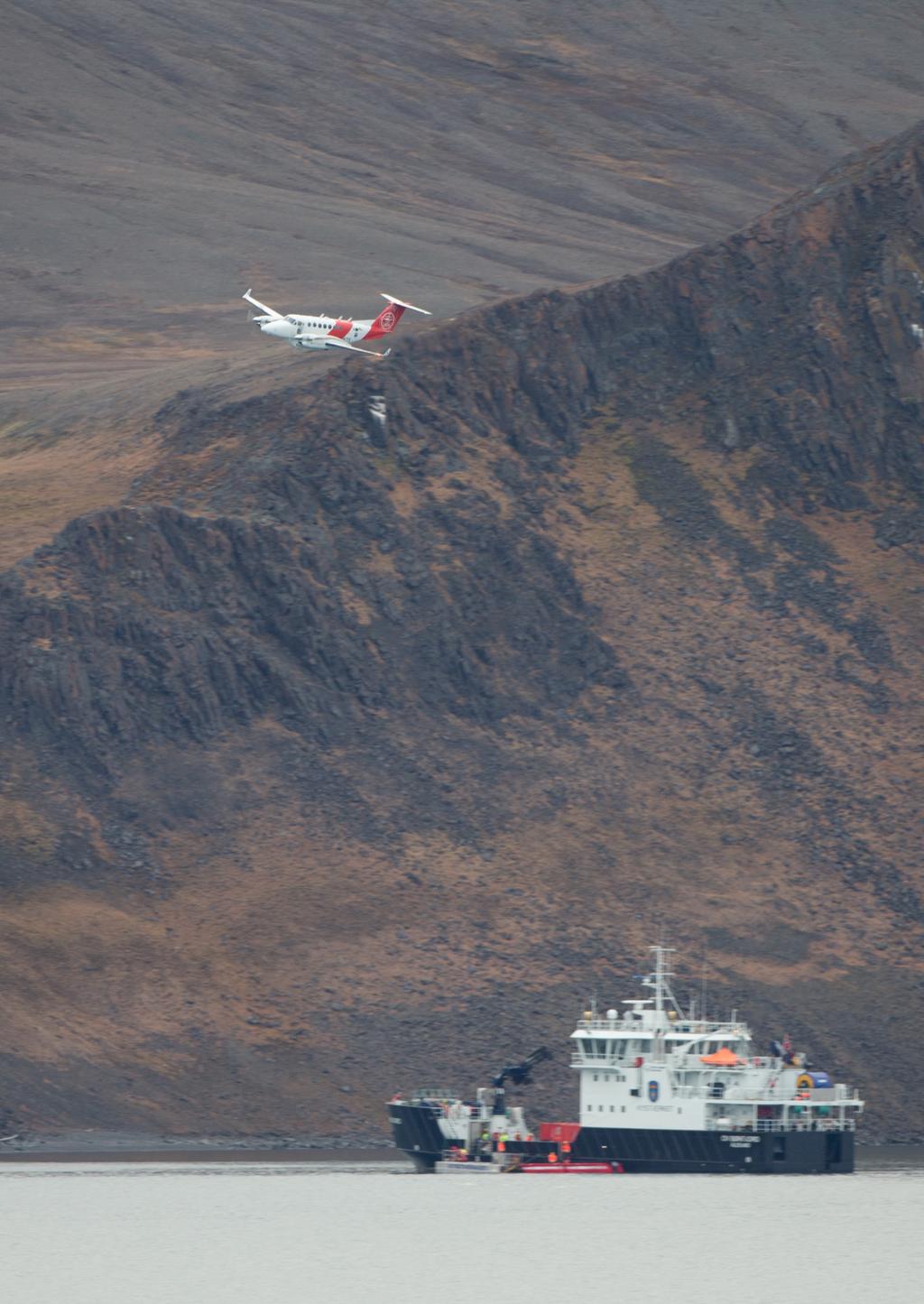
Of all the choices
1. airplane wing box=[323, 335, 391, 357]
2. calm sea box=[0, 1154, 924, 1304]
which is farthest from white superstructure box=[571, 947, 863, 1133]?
airplane wing box=[323, 335, 391, 357]

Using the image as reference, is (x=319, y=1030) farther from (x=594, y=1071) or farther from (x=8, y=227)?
(x=8, y=227)

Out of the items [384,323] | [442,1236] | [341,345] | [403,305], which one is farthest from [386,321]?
[442,1236]

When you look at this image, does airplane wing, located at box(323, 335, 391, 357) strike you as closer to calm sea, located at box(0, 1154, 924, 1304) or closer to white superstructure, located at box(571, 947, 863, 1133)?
calm sea, located at box(0, 1154, 924, 1304)

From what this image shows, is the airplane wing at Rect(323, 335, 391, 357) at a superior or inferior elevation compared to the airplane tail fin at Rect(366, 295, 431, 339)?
inferior

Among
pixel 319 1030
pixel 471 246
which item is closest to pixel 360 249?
pixel 471 246

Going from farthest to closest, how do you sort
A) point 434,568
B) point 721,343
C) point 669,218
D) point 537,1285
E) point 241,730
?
point 669,218 → point 721,343 → point 434,568 → point 241,730 → point 537,1285
